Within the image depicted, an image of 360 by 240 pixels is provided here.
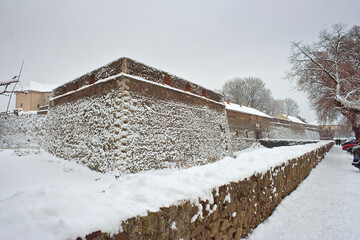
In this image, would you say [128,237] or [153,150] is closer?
[128,237]

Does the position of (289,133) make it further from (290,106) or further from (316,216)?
(316,216)

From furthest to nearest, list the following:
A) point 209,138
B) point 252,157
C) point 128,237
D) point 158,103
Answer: point 209,138 < point 158,103 < point 252,157 < point 128,237

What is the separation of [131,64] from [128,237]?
23.8 ft

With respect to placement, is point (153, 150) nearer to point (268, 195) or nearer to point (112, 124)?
point (112, 124)

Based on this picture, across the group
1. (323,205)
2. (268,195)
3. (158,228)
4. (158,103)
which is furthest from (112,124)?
(323,205)

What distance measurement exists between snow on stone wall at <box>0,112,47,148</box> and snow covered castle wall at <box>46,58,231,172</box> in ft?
22.9

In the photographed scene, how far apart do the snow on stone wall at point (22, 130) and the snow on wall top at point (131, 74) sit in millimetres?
7916

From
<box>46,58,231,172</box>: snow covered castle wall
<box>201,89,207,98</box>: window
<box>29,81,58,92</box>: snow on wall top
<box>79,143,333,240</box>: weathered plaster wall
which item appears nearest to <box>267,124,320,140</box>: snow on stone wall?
<box>201,89,207,98</box>: window

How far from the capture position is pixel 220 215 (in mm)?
2510

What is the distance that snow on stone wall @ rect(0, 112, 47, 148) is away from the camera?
17125mm

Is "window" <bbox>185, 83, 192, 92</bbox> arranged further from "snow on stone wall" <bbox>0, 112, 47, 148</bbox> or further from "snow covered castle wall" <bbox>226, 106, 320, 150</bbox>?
"snow on stone wall" <bbox>0, 112, 47, 148</bbox>

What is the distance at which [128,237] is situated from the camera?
1435 mm

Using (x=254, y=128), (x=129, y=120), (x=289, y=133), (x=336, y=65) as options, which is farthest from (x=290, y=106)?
(x=129, y=120)

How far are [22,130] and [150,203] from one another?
71.2ft
